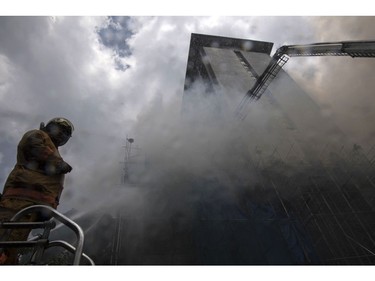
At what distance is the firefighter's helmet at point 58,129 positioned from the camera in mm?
3250

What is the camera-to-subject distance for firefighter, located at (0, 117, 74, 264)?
2471 millimetres

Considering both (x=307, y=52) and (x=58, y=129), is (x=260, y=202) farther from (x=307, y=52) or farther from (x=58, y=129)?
(x=58, y=129)

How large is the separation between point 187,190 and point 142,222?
112 inches

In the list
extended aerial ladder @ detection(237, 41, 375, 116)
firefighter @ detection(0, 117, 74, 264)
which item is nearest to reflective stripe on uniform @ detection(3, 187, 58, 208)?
firefighter @ detection(0, 117, 74, 264)

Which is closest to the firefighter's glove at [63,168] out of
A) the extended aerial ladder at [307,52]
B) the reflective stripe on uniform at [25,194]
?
the reflective stripe on uniform at [25,194]

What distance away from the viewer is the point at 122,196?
1390cm

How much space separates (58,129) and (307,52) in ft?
38.8

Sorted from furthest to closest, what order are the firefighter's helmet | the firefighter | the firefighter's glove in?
the firefighter's helmet
the firefighter's glove
the firefighter

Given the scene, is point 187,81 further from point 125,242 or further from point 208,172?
point 125,242

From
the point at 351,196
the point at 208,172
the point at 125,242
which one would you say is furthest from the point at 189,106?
the point at 351,196

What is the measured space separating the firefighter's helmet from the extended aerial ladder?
9.47 m

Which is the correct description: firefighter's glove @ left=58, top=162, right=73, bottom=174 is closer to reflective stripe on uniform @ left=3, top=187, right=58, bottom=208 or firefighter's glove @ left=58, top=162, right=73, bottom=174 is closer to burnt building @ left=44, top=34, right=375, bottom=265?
reflective stripe on uniform @ left=3, top=187, right=58, bottom=208

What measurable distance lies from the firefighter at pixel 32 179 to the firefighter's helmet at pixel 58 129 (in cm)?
18

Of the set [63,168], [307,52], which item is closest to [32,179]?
[63,168]
